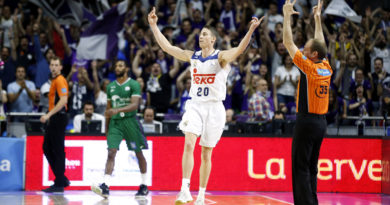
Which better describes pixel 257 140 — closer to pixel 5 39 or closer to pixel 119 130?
pixel 119 130

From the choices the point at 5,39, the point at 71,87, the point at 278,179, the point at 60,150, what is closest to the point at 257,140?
the point at 278,179

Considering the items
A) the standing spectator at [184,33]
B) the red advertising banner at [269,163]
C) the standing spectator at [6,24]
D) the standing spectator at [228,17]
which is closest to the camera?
the red advertising banner at [269,163]

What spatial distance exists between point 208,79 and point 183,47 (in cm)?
757

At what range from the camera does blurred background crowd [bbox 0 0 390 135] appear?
48.0 ft

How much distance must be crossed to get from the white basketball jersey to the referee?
147 cm

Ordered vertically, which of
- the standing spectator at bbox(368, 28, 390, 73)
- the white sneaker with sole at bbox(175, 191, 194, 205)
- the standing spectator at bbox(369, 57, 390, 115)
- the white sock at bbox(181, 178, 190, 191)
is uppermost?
the standing spectator at bbox(368, 28, 390, 73)

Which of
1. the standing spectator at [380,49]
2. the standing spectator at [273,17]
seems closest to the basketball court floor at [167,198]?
the standing spectator at [380,49]

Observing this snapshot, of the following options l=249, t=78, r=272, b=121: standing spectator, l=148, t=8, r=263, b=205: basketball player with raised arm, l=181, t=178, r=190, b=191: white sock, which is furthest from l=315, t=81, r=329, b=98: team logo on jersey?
l=249, t=78, r=272, b=121: standing spectator

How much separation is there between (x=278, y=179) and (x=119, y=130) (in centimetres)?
392

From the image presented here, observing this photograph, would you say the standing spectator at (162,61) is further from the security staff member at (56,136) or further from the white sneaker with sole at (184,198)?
the white sneaker with sole at (184,198)

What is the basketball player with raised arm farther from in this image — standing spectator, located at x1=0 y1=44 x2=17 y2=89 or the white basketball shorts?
standing spectator, located at x1=0 y1=44 x2=17 y2=89

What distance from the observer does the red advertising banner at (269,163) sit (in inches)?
496

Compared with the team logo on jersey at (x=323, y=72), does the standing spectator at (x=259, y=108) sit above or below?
below

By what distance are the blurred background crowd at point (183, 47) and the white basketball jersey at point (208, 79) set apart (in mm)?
4702
